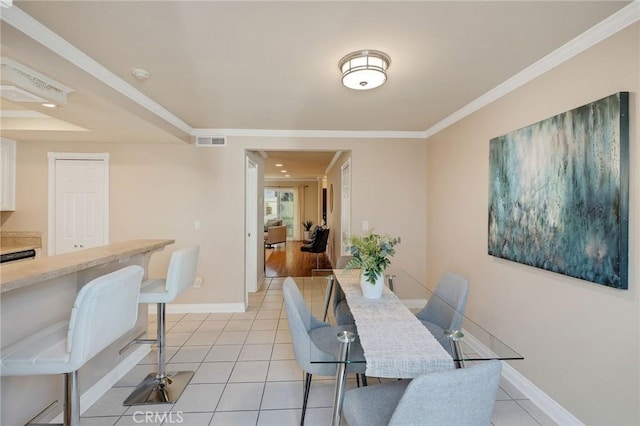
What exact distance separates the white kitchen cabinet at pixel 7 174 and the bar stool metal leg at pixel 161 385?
116 inches

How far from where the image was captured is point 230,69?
2.09m

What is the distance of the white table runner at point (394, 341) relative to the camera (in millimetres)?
1212

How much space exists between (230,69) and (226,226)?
2.21m

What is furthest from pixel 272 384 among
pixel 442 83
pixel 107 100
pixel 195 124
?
pixel 195 124

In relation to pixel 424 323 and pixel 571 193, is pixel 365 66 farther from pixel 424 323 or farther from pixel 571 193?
pixel 424 323

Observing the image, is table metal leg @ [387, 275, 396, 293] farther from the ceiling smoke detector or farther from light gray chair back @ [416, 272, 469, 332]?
the ceiling smoke detector

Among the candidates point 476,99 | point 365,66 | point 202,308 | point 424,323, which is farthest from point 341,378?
point 202,308

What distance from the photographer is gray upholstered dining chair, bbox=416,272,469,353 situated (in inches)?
75.4

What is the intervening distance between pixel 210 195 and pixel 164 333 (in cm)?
199

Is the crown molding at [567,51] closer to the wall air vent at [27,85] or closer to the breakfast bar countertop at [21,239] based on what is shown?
the wall air vent at [27,85]

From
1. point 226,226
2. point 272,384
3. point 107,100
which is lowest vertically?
point 272,384

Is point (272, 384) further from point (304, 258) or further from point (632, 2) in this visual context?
point (304, 258)

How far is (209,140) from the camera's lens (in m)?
3.77

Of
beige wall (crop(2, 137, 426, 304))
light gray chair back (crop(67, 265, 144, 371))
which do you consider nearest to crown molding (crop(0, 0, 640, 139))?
beige wall (crop(2, 137, 426, 304))
